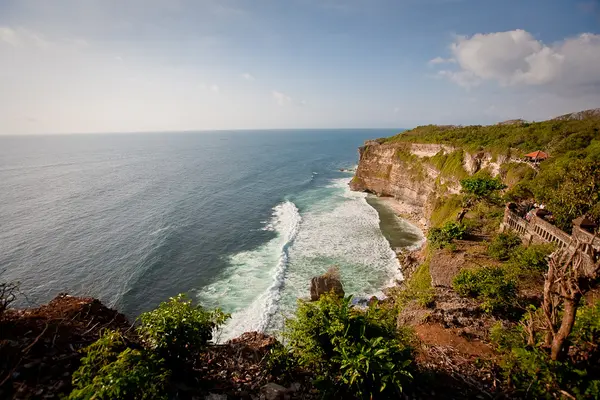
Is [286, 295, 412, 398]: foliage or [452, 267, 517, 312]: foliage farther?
[452, 267, 517, 312]: foliage

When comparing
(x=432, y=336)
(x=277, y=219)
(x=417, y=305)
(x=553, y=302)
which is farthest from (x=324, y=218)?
(x=553, y=302)

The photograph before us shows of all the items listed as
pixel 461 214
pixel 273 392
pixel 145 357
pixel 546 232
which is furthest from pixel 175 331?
pixel 461 214

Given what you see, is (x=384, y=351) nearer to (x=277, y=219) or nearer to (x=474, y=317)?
(x=474, y=317)

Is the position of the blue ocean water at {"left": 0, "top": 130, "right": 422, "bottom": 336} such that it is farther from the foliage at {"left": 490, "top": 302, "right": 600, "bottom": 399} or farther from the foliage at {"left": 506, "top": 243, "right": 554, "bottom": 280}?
the foliage at {"left": 490, "top": 302, "right": 600, "bottom": 399}

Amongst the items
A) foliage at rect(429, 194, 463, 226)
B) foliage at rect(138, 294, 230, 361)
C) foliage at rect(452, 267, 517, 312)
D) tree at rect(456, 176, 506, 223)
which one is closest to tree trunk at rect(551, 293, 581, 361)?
foliage at rect(452, 267, 517, 312)

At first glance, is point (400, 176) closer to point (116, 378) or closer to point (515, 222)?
point (515, 222)

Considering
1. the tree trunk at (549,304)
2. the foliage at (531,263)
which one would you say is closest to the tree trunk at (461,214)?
the foliage at (531,263)
